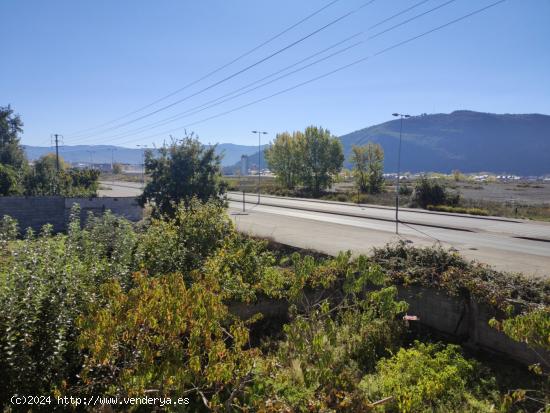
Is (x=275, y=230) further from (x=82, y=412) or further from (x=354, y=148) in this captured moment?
(x=354, y=148)

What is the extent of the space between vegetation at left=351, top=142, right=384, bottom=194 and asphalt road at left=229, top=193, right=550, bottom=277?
2180 centimetres

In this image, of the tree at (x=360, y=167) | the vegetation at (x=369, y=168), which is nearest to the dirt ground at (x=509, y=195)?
the vegetation at (x=369, y=168)

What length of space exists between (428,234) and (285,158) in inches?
1550

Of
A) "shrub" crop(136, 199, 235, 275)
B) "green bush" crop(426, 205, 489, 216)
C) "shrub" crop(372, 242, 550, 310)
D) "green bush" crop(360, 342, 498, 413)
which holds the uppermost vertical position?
"shrub" crop(136, 199, 235, 275)

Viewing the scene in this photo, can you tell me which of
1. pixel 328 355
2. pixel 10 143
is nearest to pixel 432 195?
pixel 328 355

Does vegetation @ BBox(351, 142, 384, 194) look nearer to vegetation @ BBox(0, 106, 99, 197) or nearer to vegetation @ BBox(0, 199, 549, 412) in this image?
vegetation @ BBox(0, 106, 99, 197)

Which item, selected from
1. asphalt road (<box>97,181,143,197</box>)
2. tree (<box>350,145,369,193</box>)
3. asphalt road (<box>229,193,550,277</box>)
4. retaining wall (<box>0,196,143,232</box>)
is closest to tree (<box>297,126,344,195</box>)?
tree (<box>350,145,369,193</box>)

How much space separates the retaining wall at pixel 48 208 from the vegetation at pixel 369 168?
34710mm

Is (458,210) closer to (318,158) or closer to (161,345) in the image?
(318,158)

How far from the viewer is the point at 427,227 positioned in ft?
76.2

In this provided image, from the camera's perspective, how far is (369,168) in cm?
5184

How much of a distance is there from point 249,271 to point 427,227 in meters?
16.4

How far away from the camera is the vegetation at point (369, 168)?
51.5 metres

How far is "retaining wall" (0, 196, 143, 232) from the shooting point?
19859 millimetres
